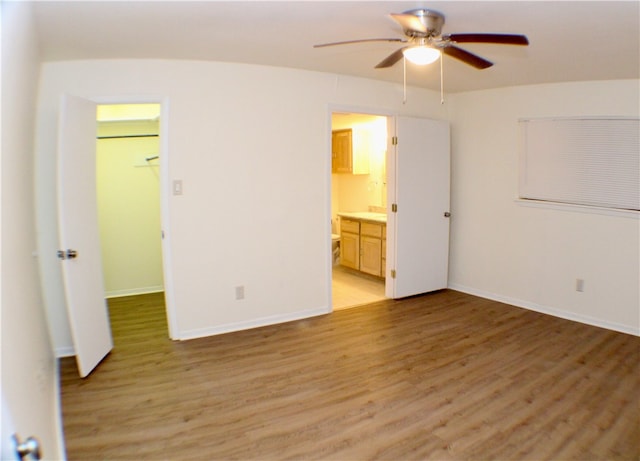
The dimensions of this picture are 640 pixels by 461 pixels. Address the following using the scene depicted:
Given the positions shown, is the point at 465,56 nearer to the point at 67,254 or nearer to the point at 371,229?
the point at 67,254

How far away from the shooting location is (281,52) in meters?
3.01

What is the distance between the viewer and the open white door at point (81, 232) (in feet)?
8.98

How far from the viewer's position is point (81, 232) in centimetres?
291

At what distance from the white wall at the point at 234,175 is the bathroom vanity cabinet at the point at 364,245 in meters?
1.28

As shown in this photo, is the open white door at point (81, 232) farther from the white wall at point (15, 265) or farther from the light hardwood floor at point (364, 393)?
the white wall at point (15, 265)

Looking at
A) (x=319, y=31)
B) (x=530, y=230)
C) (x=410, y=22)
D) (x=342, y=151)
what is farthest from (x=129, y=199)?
(x=530, y=230)

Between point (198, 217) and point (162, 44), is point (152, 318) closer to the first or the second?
point (198, 217)

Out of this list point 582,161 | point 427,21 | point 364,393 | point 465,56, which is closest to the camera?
point 427,21

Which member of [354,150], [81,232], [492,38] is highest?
[492,38]

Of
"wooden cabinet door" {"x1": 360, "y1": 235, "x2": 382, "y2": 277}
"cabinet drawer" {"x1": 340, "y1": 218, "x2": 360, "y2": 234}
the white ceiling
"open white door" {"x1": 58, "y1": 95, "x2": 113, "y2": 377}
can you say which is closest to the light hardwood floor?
"open white door" {"x1": 58, "y1": 95, "x2": 113, "y2": 377}

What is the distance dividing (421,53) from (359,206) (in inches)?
167

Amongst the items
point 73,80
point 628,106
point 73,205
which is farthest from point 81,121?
point 628,106

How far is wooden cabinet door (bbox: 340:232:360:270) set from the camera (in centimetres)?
549

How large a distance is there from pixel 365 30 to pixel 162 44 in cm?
140
